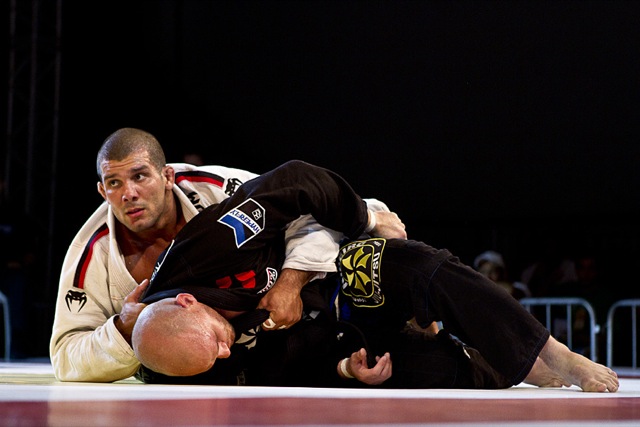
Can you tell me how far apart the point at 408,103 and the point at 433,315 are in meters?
5.26

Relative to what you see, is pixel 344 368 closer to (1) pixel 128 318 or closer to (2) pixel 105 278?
(1) pixel 128 318

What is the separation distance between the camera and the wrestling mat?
0.95m

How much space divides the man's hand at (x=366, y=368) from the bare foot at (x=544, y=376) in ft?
1.05

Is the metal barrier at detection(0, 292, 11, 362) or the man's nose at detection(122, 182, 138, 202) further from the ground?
the man's nose at detection(122, 182, 138, 202)

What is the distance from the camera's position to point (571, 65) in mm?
6156

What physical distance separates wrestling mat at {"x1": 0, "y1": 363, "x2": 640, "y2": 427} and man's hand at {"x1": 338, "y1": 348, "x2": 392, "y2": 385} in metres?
0.30

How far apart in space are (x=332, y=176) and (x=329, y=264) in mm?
208

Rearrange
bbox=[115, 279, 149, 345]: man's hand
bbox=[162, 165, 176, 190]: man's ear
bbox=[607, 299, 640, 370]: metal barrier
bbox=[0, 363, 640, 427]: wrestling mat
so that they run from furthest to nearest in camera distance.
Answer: bbox=[607, 299, 640, 370]: metal barrier → bbox=[162, 165, 176, 190]: man's ear → bbox=[115, 279, 149, 345]: man's hand → bbox=[0, 363, 640, 427]: wrestling mat

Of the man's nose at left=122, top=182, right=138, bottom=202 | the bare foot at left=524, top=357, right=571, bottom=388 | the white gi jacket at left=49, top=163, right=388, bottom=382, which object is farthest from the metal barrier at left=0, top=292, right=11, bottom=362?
the bare foot at left=524, top=357, right=571, bottom=388

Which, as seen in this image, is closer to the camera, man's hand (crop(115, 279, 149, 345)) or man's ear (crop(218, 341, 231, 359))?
man's ear (crop(218, 341, 231, 359))

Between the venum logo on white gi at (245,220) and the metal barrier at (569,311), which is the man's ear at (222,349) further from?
the metal barrier at (569,311)

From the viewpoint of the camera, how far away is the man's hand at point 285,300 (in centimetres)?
184

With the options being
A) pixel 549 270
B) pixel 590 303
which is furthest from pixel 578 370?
pixel 549 270

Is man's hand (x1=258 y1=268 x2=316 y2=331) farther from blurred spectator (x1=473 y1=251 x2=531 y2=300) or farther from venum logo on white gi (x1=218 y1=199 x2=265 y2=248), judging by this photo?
blurred spectator (x1=473 y1=251 x2=531 y2=300)
